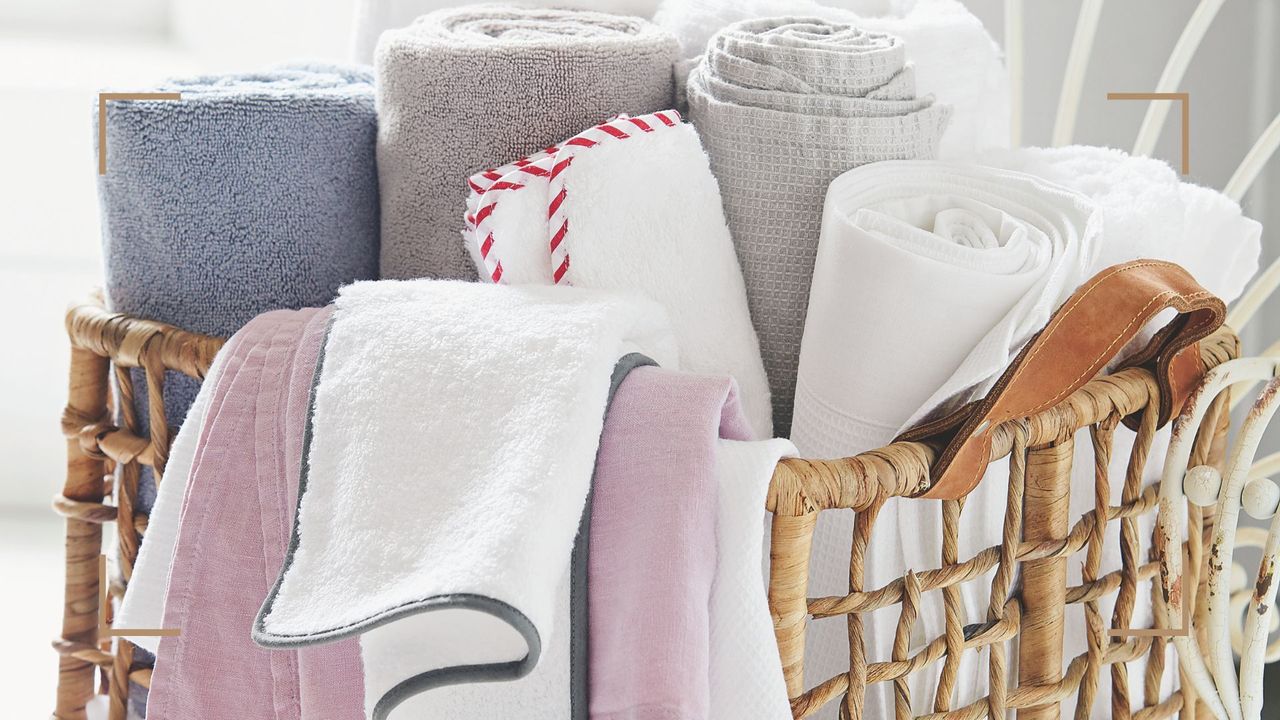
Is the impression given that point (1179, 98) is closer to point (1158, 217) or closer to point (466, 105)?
point (1158, 217)

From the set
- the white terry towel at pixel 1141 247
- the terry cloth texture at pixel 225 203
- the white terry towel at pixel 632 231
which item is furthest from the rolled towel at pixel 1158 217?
the terry cloth texture at pixel 225 203

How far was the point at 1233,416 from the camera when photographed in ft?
3.56

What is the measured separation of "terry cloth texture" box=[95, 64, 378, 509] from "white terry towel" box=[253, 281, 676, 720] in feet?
0.48

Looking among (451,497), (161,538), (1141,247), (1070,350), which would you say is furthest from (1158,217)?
(161,538)

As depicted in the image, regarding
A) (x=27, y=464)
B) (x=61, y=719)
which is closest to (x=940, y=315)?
(x=61, y=719)

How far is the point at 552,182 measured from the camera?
1.89 feet

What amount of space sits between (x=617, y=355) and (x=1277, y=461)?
0.62 m

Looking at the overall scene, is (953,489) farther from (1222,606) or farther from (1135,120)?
(1135,120)

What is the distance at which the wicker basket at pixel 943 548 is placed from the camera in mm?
461

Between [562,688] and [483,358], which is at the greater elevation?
[483,358]

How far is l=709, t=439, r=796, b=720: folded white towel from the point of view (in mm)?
439

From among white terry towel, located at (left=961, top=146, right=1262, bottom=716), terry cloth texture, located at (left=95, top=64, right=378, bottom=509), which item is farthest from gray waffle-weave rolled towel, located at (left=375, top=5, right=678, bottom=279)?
white terry towel, located at (left=961, top=146, right=1262, bottom=716)

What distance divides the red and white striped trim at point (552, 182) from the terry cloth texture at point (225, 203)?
104mm

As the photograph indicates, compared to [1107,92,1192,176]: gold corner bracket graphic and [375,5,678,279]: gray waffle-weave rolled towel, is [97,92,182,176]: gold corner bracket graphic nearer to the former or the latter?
[375,5,678,279]: gray waffle-weave rolled towel
